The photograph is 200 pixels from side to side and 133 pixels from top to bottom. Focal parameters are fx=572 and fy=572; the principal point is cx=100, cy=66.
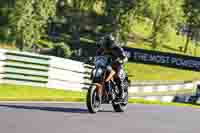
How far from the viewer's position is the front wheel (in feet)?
39.6

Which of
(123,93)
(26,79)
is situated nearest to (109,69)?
(123,93)

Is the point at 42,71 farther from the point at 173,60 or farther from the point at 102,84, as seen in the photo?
the point at 173,60

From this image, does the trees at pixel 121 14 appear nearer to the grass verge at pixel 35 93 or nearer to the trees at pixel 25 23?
the trees at pixel 25 23

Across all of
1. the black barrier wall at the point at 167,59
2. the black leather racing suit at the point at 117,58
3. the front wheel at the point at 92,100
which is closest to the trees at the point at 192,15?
the black barrier wall at the point at 167,59

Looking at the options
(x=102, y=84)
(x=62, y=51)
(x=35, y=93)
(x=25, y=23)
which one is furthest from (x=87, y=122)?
(x=25, y=23)

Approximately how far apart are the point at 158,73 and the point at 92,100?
147ft

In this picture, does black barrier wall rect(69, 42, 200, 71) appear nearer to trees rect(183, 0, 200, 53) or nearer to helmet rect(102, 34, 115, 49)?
trees rect(183, 0, 200, 53)

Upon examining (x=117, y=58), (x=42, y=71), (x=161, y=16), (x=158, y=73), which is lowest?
(x=158, y=73)

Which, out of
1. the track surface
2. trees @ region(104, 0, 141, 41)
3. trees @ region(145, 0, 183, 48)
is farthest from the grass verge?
trees @ region(145, 0, 183, 48)

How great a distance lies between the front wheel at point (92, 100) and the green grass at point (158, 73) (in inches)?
1669

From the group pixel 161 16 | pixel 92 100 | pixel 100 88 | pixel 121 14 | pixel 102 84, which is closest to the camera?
pixel 92 100

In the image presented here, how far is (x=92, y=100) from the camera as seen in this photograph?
40.1ft

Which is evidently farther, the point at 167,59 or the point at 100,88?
the point at 167,59

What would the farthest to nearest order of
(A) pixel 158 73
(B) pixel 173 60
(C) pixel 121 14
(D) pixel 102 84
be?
(C) pixel 121 14
(A) pixel 158 73
(B) pixel 173 60
(D) pixel 102 84
